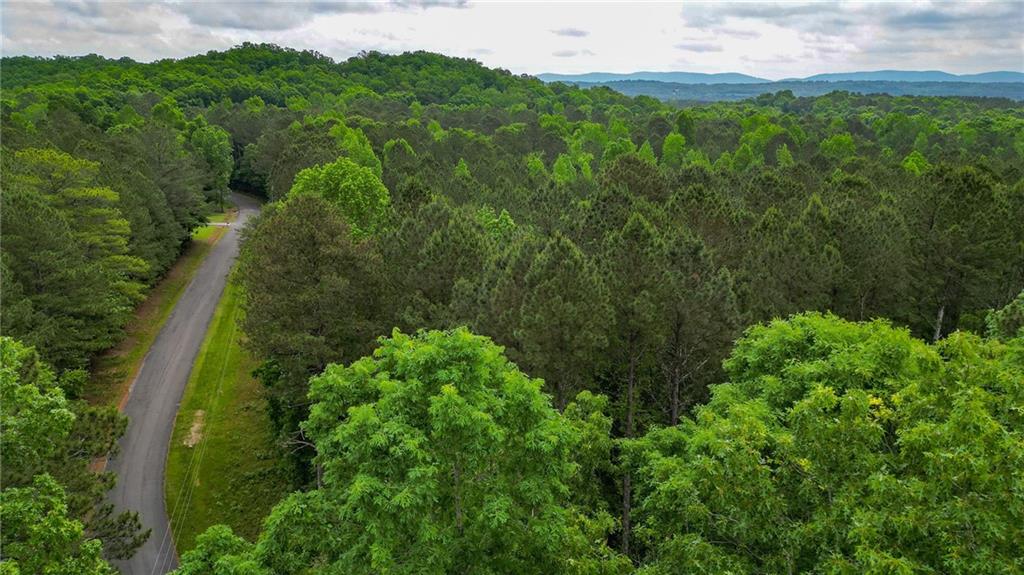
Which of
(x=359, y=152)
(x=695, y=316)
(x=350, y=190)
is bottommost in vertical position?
(x=695, y=316)

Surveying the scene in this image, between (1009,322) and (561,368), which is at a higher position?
(1009,322)

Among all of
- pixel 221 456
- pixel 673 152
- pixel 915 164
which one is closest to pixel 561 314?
pixel 221 456

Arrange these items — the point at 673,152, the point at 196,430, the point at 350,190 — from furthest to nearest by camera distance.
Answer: the point at 673,152 → the point at 350,190 → the point at 196,430

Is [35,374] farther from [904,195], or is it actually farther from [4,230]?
[904,195]

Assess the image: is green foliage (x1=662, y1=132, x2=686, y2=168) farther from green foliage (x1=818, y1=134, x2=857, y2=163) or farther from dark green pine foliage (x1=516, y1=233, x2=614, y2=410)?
dark green pine foliage (x1=516, y1=233, x2=614, y2=410)

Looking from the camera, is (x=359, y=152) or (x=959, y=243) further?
(x=359, y=152)

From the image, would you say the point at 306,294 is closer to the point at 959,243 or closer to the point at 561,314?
the point at 561,314

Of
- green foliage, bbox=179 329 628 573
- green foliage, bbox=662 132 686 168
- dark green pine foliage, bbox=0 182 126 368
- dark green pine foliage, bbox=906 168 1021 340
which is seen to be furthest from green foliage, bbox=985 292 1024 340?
green foliage, bbox=662 132 686 168
